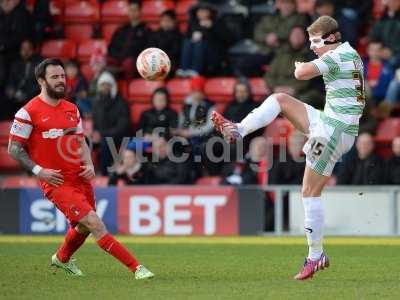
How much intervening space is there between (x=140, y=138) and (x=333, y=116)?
26.0 ft

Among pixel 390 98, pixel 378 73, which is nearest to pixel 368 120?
pixel 390 98

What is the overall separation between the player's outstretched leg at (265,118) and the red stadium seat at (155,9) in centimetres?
1064

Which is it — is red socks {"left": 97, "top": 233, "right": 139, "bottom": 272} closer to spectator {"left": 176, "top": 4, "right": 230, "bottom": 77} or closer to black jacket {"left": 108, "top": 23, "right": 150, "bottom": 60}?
spectator {"left": 176, "top": 4, "right": 230, "bottom": 77}

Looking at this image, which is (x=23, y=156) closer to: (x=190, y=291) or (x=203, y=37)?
(x=190, y=291)

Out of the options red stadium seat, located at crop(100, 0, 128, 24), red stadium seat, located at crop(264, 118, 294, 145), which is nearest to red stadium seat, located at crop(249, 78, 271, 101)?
red stadium seat, located at crop(264, 118, 294, 145)

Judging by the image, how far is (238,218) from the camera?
53.6 feet

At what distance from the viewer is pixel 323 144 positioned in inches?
398

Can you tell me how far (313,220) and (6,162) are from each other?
1010cm

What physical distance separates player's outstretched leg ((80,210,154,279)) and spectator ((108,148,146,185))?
23.1 ft

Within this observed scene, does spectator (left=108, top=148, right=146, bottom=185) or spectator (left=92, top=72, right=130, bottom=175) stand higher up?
spectator (left=92, top=72, right=130, bottom=175)

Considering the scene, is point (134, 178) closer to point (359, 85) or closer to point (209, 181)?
point (209, 181)

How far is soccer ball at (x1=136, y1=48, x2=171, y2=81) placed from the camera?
11242 mm

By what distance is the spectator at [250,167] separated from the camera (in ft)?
55.6

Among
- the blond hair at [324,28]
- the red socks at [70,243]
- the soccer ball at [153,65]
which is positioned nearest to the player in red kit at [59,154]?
the red socks at [70,243]
